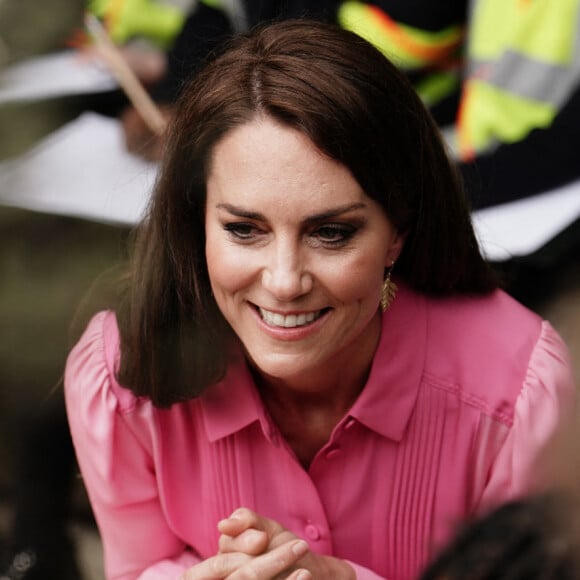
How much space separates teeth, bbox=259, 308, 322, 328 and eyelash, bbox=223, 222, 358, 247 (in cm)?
11

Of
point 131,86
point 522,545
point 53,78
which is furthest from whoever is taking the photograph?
point 53,78

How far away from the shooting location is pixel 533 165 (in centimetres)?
213

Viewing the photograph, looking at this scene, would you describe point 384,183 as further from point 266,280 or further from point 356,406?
point 356,406

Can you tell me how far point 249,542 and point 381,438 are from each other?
0.32 meters

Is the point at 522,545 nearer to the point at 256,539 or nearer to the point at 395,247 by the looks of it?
the point at 256,539

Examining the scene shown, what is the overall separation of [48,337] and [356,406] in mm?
1017

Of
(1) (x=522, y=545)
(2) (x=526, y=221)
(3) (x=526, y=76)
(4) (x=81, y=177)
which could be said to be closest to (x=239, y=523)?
(1) (x=522, y=545)

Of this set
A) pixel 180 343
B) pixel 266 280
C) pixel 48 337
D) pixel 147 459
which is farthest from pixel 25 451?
pixel 266 280

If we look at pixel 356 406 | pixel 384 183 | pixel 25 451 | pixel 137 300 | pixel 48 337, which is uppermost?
pixel 384 183

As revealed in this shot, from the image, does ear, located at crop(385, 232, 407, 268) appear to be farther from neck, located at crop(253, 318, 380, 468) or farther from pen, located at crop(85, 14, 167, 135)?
pen, located at crop(85, 14, 167, 135)

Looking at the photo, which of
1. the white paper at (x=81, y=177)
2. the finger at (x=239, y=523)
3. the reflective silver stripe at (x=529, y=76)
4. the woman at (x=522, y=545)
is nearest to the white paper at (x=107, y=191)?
the white paper at (x=81, y=177)

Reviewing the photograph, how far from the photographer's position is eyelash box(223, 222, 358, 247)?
1523mm

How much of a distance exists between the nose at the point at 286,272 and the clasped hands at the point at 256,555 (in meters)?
0.30

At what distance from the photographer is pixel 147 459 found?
5.96 feet
